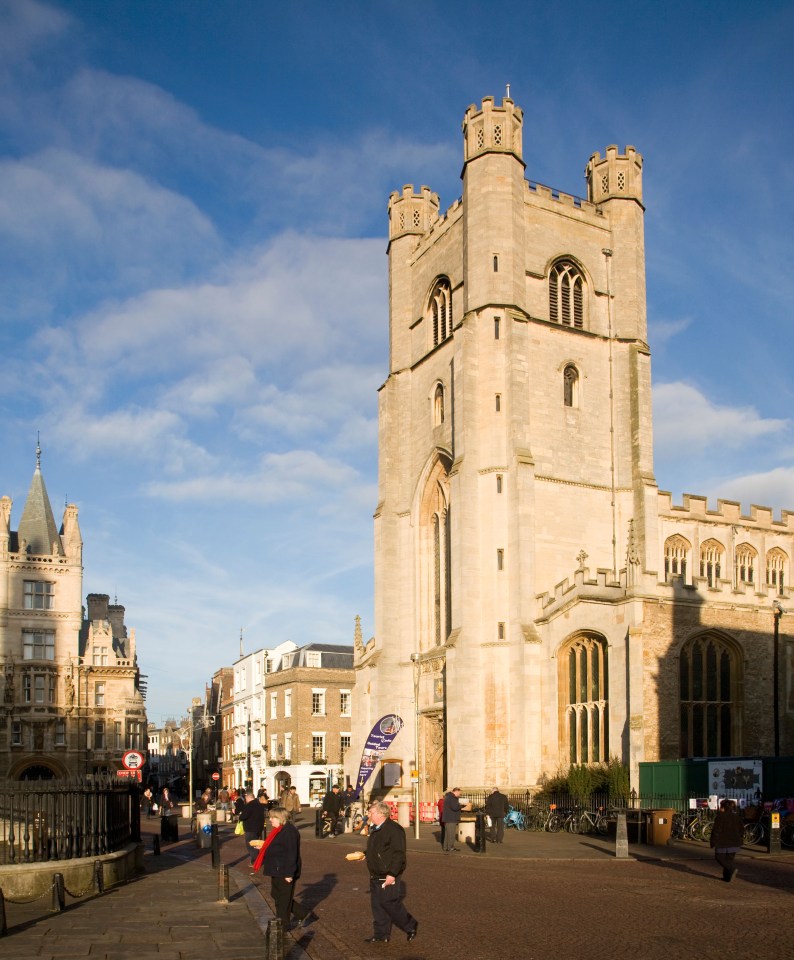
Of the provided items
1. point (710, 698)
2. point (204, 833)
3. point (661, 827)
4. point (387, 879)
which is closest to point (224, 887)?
point (387, 879)

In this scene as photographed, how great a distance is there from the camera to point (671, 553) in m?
45.8

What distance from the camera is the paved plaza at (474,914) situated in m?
12.3

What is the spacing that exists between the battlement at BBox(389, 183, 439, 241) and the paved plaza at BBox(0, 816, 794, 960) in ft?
118

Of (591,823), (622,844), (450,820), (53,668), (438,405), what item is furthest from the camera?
(53,668)

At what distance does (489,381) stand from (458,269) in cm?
678

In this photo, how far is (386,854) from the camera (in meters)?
12.4

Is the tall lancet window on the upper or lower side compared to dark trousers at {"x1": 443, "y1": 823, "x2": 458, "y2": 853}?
upper

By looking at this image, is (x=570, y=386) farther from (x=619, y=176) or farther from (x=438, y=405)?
(x=619, y=176)

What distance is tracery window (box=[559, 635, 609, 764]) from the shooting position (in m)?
37.2

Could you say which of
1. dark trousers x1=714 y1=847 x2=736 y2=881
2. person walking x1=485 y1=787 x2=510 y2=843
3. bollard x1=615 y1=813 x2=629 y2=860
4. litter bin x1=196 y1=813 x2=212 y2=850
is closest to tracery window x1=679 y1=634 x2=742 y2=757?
person walking x1=485 y1=787 x2=510 y2=843

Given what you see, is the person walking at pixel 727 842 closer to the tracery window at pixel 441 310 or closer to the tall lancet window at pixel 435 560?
the tall lancet window at pixel 435 560

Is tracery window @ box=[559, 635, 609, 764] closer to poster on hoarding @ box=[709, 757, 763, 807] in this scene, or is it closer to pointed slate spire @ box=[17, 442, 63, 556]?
poster on hoarding @ box=[709, 757, 763, 807]

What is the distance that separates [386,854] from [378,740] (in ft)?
85.2

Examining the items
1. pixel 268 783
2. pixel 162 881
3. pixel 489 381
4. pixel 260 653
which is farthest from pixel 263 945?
pixel 260 653
